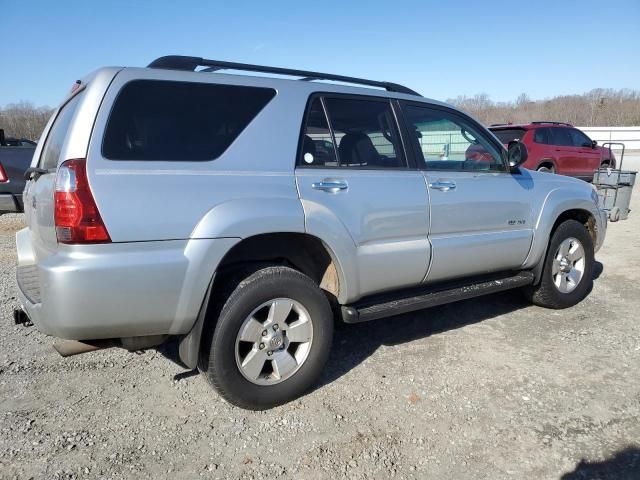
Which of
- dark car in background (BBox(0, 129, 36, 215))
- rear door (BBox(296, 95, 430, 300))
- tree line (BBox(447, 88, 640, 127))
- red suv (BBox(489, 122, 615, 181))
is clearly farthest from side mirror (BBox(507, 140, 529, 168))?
tree line (BBox(447, 88, 640, 127))

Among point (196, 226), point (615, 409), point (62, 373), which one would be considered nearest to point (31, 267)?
point (62, 373)

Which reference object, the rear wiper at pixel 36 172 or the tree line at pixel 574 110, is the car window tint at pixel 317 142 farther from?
the tree line at pixel 574 110

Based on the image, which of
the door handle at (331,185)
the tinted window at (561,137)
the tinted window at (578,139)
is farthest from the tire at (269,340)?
the tinted window at (578,139)

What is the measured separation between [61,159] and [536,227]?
3617mm

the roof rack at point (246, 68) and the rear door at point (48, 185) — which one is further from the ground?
the roof rack at point (246, 68)

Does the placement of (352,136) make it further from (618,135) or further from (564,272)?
(618,135)

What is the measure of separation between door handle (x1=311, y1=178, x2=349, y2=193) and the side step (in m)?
0.78

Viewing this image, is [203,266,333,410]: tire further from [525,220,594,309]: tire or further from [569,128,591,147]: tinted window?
[569,128,591,147]: tinted window

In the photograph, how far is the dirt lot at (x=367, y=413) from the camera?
7.95 feet

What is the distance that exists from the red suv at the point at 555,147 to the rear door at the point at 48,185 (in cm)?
1047

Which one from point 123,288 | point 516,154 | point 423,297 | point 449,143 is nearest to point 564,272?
point 516,154

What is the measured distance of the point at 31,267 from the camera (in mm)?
3061

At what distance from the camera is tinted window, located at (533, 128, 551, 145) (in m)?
12.2

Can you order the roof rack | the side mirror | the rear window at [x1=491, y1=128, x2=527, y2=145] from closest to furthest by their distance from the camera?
1. the roof rack
2. the side mirror
3. the rear window at [x1=491, y1=128, x2=527, y2=145]
